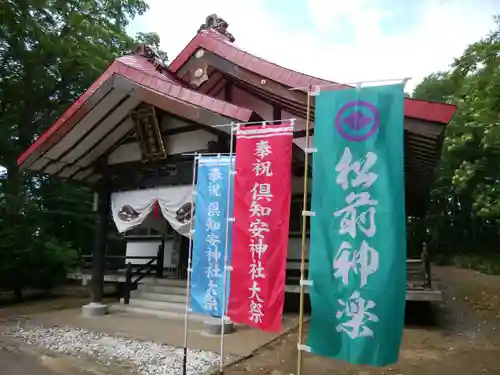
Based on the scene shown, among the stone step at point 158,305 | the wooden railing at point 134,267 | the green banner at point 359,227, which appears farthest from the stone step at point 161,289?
the green banner at point 359,227

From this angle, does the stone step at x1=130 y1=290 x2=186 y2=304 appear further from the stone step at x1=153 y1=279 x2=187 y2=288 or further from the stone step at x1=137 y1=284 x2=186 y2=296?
the stone step at x1=153 y1=279 x2=187 y2=288

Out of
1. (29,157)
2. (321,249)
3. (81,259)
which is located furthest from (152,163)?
(81,259)

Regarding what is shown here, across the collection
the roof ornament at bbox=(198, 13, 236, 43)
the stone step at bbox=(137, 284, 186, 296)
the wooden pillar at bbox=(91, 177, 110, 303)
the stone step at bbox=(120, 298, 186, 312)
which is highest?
the roof ornament at bbox=(198, 13, 236, 43)

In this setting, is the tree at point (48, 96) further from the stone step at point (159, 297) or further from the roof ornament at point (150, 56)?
the roof ornament at point (150, 56)

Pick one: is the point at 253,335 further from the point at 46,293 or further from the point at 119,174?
the point at 46,293

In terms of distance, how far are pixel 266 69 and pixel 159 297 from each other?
237 inches

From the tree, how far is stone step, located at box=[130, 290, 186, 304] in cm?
333

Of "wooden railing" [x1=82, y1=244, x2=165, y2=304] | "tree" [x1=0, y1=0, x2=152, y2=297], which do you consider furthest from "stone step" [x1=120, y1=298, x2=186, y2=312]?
"tree" [x1=0, y1=0, x2=152, y2=297]

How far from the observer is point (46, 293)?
1328 cm

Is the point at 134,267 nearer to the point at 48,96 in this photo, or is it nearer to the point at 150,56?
the point at 150,56

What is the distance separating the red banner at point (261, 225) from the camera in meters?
4.26

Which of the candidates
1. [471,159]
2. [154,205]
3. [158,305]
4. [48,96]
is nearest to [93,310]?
[158,305]

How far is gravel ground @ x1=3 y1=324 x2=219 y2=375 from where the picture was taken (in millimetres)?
5512

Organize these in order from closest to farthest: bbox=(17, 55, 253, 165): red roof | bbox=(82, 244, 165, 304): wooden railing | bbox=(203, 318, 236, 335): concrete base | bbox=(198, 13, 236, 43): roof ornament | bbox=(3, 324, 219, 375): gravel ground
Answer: bbox=(3, 324, 219, 375): gravel ground, bbox=(17, 55, 253, 165): red roof, bbox=(203, 318, 236, 335): concrete base, bbox=(198, 13, 236, 43): roof ornament, bbox=(82, 244, 165, 304): wooden railing
